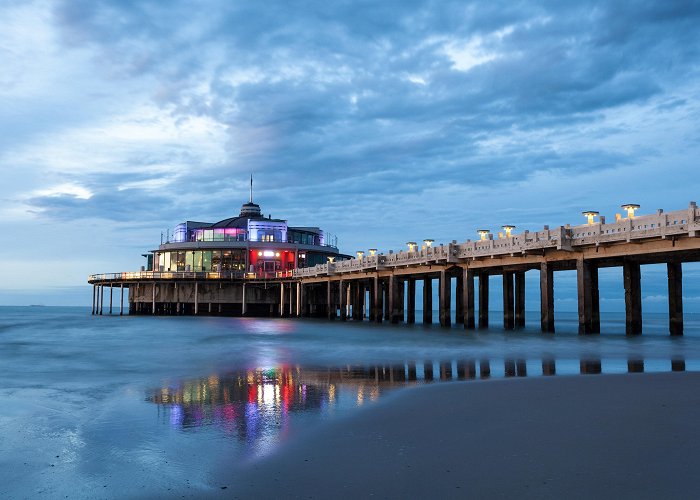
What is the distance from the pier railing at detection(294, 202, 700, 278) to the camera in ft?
77.9

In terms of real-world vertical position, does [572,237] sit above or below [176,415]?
above

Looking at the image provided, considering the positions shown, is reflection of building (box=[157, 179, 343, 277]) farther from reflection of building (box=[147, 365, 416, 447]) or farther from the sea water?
reflection of building (box=[147, 365, 416, 447])

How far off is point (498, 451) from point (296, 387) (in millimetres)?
7265

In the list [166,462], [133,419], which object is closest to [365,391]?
[133,419]

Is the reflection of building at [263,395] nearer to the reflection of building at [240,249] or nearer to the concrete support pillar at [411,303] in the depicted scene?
the concrete support pillar at [411,303]

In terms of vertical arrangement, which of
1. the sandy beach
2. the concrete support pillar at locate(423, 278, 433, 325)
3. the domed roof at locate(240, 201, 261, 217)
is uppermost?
the domed roof at locate(240, 201, 261, 217)

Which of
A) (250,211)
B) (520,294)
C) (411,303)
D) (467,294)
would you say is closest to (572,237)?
(467,294)

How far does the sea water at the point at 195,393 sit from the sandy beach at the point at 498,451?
652mm

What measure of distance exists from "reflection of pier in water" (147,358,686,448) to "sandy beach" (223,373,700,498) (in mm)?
1022

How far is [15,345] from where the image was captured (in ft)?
98.5

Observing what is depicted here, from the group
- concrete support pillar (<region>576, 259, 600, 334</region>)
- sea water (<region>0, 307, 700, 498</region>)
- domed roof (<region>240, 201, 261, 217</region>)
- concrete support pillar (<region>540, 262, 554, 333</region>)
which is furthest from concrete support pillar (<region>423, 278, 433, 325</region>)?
domed roof (<region>240, 201, 261, 217</region>)

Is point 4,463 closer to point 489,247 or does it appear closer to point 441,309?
point 489,247

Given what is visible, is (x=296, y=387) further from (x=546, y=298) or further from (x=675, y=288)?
(x=675, y=288)

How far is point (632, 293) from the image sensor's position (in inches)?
1211
